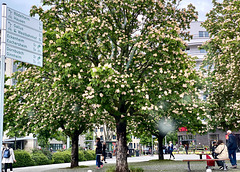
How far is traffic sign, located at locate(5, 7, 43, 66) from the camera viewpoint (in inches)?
279

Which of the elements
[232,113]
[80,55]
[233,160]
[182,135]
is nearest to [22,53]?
[80,55]

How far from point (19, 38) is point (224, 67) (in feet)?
61.3

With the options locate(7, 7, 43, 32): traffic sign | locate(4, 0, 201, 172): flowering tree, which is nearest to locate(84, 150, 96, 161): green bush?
locate(4, 0, 201, 172): flowering tree

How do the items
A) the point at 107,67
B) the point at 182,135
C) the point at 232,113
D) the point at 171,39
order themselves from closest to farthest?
the point at 107,67
the point at 171,39
the point at 232,113
the point at 182,135

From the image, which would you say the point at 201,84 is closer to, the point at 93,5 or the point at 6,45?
the point at 93,5

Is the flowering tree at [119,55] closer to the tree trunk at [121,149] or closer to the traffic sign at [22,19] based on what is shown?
the tree trunk at [121,149]

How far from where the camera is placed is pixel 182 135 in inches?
2640

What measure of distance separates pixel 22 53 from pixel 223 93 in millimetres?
20030

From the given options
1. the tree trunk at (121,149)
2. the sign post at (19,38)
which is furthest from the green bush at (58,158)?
the sign post at (19,38)

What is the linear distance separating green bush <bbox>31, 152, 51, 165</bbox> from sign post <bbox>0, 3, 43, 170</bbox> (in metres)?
30.4

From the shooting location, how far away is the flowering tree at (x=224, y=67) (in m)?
20.9

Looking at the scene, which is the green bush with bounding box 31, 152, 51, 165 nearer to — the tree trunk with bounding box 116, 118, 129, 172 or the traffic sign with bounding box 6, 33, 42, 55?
the tree trunk with bounding box 116, 118, 129, 172

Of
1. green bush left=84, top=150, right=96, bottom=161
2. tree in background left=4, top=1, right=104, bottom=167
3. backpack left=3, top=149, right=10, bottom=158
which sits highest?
tree in background left=4, top=1, right=104, bottom=167

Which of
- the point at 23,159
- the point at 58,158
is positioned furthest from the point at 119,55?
the point at 58,158
